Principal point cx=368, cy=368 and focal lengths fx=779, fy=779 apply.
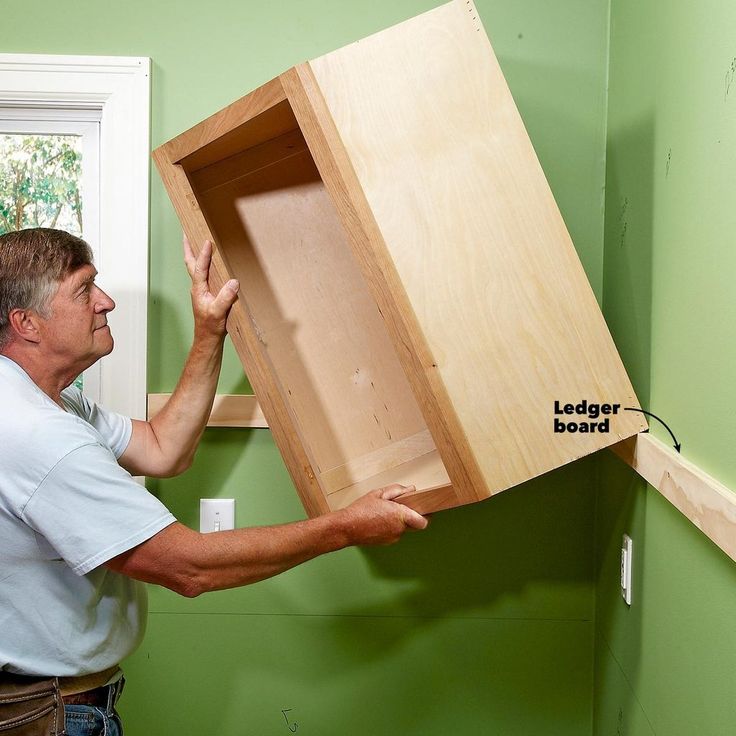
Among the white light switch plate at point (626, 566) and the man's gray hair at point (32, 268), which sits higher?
the man's gray hair at point (32, 268)

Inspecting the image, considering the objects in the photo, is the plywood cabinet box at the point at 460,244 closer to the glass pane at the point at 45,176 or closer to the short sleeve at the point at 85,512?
the short sleeve at the point at 85,512

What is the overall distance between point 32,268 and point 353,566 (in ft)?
2.90

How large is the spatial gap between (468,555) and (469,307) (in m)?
0.74

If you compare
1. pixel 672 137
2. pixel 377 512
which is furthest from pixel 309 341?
pixel 672 137

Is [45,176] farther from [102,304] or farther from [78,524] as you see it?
[78,524]

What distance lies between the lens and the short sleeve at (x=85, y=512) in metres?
1.07

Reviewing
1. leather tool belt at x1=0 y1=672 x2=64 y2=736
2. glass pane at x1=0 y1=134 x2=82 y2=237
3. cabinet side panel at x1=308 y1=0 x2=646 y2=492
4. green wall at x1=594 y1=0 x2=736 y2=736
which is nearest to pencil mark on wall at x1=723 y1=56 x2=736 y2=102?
green wall at x1=594 y1=0 x2=736 y2=736

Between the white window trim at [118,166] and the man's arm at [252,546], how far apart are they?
557 mm

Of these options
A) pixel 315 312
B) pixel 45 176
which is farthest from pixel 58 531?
pixel 45 176

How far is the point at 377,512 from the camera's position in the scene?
3.94ft

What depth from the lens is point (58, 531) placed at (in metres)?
1.08

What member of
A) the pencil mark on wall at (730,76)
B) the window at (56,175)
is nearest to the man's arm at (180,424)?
the window at (56,175)

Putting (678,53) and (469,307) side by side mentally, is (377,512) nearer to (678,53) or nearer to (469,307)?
(469,307)

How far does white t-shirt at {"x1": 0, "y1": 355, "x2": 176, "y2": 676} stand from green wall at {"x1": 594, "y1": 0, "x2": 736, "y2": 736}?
726 millimetres
